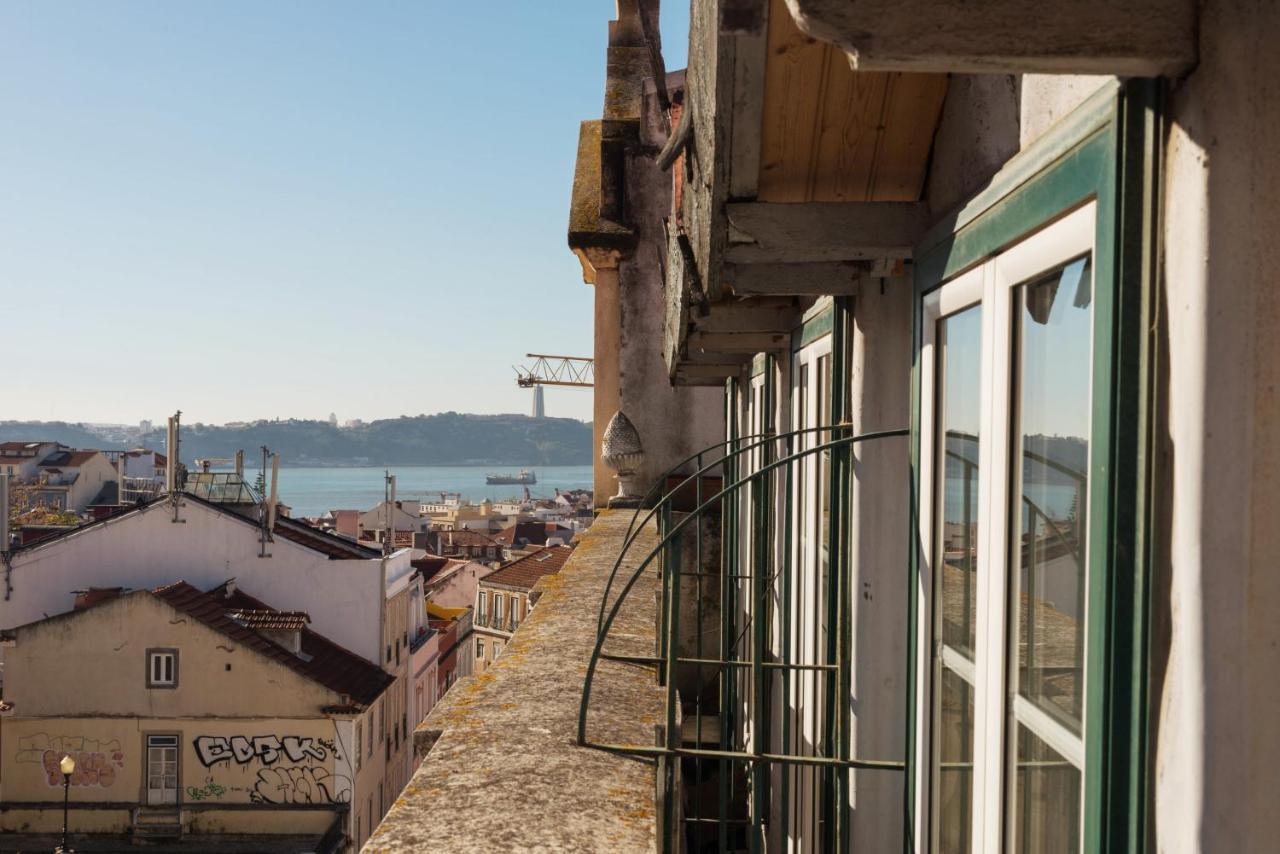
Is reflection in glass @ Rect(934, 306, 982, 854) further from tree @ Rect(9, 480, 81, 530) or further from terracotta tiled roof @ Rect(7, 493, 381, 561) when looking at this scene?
tree @ Rect(9, 480, 81, 530)

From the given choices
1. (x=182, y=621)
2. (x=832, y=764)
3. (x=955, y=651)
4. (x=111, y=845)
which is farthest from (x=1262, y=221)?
(x=111, y=845)

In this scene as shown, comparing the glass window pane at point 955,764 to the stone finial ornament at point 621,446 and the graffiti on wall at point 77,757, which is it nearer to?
the stone finial ornament at point 621,446

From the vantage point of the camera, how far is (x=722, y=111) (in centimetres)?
201

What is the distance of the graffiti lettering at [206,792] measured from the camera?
2430 centimetres

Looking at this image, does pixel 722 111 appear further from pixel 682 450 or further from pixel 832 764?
pixel 682 450

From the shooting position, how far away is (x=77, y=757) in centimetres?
2428

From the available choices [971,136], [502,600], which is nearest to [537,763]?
[971,136]

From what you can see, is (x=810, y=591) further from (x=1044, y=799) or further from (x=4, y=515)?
(x=4, y=515)

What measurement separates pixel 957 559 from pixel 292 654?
24900 mm

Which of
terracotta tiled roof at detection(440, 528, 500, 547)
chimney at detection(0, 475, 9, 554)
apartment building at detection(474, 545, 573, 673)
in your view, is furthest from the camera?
terracotta tiled roof at detection(440, 528, 500, 547)

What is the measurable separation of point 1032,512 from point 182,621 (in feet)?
81.4

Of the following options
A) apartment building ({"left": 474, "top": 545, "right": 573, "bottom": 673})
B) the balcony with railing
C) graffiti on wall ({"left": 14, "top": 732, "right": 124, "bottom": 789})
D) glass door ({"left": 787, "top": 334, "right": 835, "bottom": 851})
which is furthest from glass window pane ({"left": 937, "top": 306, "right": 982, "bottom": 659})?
apartment building ({"left": 474, "top": 545, "right": 573, "bottom": 673})

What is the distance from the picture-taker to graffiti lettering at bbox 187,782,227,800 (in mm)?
24297

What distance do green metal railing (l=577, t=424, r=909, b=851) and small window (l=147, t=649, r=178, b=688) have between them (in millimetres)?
18971
